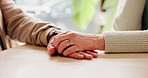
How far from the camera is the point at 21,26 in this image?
1.07m

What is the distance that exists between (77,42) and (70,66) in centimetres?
16

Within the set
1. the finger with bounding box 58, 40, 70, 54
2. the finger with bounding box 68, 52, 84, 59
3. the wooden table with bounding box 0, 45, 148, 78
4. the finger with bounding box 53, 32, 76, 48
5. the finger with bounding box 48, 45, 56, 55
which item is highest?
the finger with bounding box 53, 32, 76, 48

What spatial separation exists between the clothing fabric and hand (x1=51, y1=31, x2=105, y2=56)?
13 cm

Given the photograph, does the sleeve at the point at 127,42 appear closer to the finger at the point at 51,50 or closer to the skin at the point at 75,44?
the skin at the point at 75,44

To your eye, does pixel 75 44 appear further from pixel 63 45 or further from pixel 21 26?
pixel 21 26

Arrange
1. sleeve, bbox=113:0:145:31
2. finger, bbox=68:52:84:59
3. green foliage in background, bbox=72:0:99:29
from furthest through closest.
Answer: green foliage in background, bbox=72:0:99:29
sleeve, bbox=113:0:145:31
finger, bbox=68:52:84:59

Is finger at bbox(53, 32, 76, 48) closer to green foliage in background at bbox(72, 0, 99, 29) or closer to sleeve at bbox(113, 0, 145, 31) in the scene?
sleeve at bbox(113, 0, 145, 31)

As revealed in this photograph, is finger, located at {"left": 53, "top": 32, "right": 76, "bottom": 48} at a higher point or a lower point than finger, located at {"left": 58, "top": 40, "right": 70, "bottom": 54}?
higher

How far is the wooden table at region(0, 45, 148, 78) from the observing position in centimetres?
60

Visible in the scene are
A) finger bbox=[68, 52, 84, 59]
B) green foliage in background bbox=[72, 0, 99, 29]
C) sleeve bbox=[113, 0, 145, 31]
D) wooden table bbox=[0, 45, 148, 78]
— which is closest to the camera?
wooden table bbox=[0, 45, 148, 78]

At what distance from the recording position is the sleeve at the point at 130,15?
956mm

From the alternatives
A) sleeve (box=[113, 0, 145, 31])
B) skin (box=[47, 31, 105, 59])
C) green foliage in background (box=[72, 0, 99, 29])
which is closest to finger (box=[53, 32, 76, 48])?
skin (box=[47, 31, 105, 59])

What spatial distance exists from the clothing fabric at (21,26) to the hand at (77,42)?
0.13m

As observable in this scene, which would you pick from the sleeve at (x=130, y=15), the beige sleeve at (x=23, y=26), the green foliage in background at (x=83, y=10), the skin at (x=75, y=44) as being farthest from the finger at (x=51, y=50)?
the green foliage in background at (x=83, y=10)
